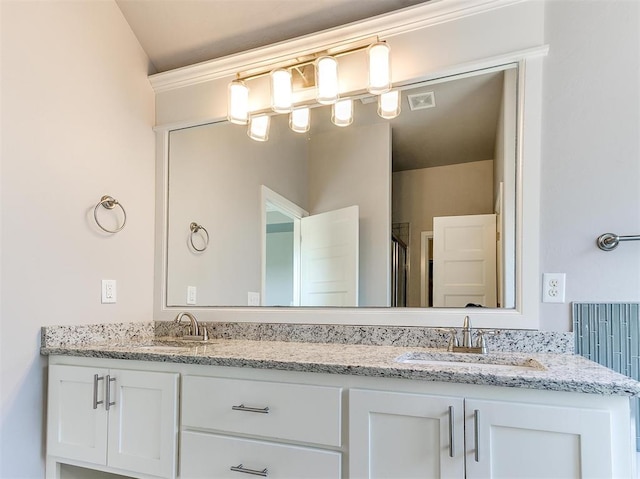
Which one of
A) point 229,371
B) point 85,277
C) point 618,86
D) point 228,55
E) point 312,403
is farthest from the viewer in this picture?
point 228,55

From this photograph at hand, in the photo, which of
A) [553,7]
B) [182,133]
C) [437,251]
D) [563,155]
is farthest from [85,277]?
[553,7]

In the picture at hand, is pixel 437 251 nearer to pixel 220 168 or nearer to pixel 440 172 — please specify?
pixel 440 172

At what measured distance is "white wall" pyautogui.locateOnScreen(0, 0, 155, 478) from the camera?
1.66m

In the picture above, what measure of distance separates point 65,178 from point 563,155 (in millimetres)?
1972

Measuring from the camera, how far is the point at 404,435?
4.03 ft

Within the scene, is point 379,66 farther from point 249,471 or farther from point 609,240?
point 249,471

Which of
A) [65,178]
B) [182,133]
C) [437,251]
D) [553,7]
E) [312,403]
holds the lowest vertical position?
[312,403]

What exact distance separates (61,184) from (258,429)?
4.21ft

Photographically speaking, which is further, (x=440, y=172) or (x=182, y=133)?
(x=182, y=133)

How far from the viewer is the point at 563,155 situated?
1.62 metres

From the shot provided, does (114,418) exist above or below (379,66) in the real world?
below

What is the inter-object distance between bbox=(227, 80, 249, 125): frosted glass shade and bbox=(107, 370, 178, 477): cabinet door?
1221mm

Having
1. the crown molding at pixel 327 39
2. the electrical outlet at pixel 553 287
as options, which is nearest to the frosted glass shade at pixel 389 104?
the crown molding at pixel 327 39

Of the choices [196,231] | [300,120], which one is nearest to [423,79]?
[300,120]
